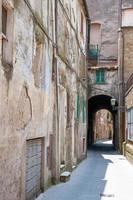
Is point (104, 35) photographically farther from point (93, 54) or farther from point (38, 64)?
point (38, 64)

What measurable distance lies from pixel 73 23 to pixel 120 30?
1153cm

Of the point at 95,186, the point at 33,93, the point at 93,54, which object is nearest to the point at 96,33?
the point at 93,54

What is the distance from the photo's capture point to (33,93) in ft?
30.8

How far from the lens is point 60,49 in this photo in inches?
539

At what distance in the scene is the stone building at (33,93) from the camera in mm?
7242

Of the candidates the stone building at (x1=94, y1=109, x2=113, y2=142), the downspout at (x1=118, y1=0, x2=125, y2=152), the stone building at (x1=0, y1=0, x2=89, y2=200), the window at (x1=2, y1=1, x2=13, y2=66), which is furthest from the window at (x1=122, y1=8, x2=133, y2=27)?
the stone building at (x1=94, y1=109, x2=113, y2=142)

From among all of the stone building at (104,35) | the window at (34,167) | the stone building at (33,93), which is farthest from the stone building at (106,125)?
the window at (34,167)

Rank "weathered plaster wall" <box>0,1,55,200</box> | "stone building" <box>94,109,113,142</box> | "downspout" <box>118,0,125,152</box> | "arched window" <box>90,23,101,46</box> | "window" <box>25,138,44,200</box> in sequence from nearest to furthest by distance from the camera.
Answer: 1. "weathered plaster wall" <box>0,1,55,200</box>
2. "window" <box>25,138,44,200</box>
3. "downspout" <box>118,0,125,152</box>
4. "arched window" <box>90,23,101,46</box>
5. "stone building" <box>94,109,113,142</box>

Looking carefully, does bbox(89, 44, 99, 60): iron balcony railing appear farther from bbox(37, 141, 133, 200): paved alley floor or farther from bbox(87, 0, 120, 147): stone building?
bbox(37, 141, 133, 200): paved alley floor

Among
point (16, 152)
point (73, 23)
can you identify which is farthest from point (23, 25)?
point (73, 23)

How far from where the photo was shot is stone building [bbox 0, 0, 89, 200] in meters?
7.24

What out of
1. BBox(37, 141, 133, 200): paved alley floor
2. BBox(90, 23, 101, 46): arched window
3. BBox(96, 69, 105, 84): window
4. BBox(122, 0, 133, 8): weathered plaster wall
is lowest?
BBox(37, 141, 133, 200): paved alley floor

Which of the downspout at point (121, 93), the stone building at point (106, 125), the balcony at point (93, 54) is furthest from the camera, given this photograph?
the stone building at point (106, 125)

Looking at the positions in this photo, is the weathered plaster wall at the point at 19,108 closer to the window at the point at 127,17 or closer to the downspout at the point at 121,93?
the downspout at the point at 121,93
